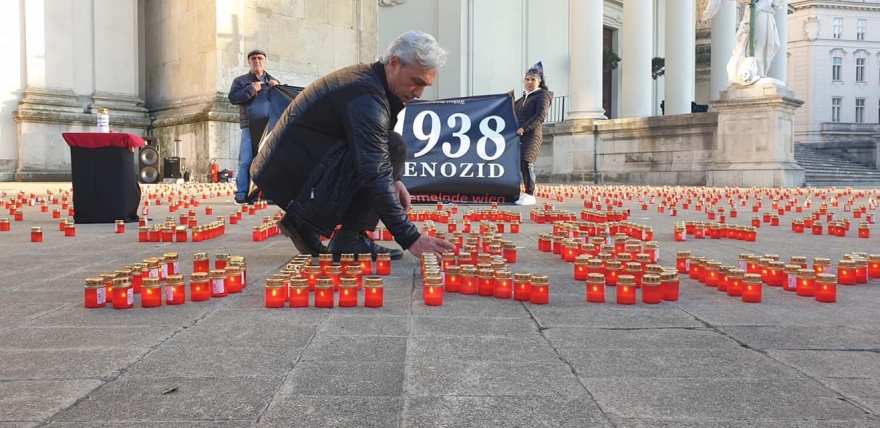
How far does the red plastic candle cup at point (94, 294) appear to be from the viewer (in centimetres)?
312

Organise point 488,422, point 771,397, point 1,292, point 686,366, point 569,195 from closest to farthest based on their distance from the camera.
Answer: point 488,422, point 771,397, point 686,366, point 1,292, point 569,195

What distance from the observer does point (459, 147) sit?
9.71m

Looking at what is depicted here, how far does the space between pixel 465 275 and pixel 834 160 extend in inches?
1020

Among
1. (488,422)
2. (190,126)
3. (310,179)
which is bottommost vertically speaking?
(488,422)

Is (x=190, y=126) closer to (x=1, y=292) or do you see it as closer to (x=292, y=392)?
(x=1, y=292)

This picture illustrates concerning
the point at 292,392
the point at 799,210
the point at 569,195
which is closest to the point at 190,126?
the point at 569,195

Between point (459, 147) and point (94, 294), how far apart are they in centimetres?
695

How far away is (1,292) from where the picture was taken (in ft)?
11.6

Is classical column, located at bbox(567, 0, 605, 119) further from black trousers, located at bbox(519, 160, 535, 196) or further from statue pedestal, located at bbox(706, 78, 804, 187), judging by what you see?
black trousers, located at bbox(519, 160, 535, 196)

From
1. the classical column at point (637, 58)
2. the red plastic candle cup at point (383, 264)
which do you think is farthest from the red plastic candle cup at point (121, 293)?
the classical column at point (637, 58)

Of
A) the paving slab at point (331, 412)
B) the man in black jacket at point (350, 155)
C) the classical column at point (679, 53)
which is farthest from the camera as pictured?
the classical column at point (679, 53)

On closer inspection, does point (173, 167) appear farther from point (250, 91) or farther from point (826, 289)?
point (826, 289)

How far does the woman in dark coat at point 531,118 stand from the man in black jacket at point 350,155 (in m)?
5.88

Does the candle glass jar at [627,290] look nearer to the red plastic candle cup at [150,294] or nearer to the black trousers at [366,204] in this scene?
the black trousers at [366,204]
